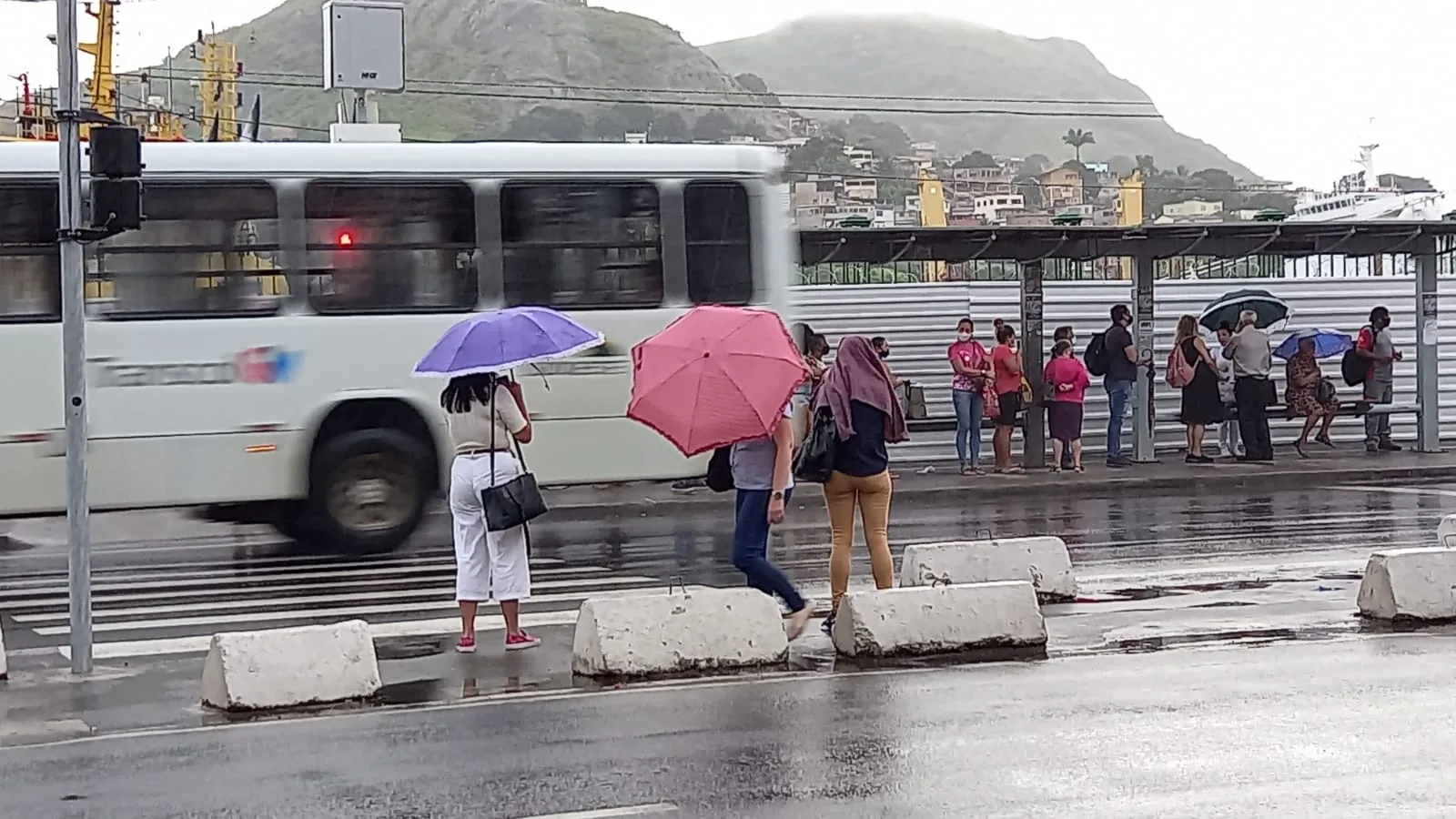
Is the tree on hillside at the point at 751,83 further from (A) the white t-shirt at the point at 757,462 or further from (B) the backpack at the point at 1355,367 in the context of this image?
(A) the white t-shirt at the point at 757,462

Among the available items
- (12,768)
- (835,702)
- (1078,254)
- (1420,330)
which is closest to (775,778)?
(835,702)

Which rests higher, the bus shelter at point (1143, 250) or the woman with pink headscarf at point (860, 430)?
the bus shelter at point (1143, 250)

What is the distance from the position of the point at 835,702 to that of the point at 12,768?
11.7 feet

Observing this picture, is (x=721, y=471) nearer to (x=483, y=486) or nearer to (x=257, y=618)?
(x=483, y=486)

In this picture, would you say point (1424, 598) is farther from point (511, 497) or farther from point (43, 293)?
point (43, 293)

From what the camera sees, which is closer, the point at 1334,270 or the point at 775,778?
the point at 775,778

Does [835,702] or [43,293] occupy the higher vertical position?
[43,293]

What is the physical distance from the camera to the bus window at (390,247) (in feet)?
48.6

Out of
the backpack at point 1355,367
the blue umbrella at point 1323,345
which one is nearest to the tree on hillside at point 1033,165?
the blue umbrella at point 1323,345

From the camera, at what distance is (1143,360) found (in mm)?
23328

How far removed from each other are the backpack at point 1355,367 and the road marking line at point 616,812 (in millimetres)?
19658

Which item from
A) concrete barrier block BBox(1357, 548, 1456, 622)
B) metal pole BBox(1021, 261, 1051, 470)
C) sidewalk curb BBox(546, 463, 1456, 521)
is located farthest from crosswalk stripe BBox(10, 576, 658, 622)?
metal pole BBox(1021, 261, 1051, 470)

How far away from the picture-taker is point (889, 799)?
22.2ft

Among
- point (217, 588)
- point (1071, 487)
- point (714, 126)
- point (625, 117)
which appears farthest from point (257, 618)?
point (625, 117)
